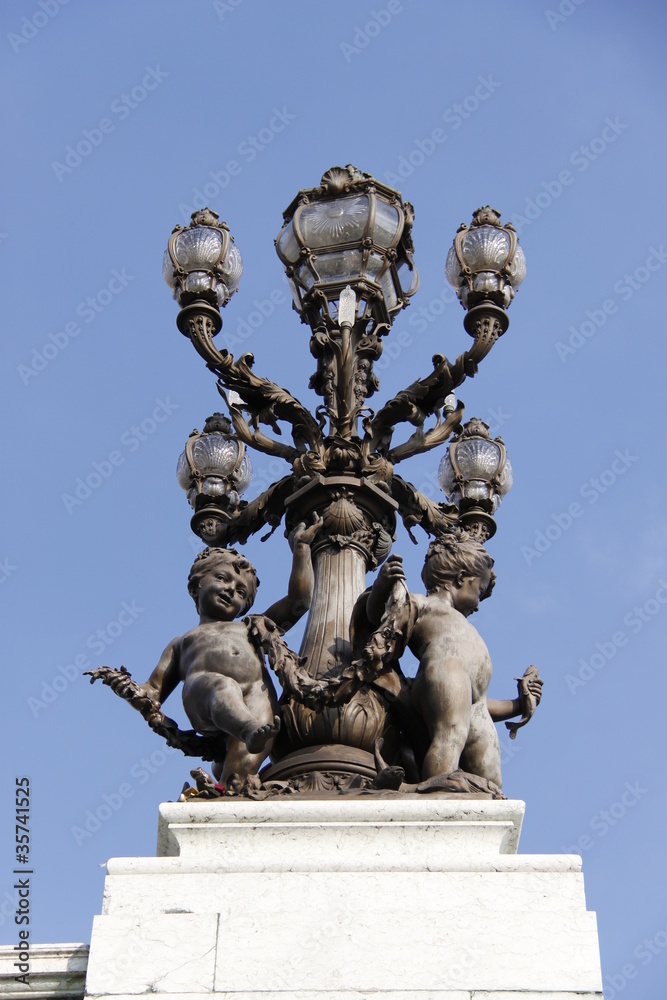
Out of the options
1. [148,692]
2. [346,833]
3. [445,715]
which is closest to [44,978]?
[346,833]

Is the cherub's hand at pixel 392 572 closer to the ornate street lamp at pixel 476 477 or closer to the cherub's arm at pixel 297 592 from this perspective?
the cherub's arm at pixel 297 592

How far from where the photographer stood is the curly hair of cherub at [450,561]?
37.4 feet

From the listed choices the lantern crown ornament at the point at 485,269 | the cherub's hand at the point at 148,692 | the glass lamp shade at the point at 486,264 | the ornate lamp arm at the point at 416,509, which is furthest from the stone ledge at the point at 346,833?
the glass lamp shade at the point at 486,264

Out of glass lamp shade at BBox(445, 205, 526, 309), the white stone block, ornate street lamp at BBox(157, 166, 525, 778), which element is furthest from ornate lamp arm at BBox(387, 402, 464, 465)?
the white stone block

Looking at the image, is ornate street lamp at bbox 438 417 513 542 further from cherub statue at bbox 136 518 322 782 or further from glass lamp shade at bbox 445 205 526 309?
cherub statue at bbox 136 518 322 782

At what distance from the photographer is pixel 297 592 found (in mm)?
11367

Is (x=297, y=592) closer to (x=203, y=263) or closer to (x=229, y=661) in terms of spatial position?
(x=229, y=661)

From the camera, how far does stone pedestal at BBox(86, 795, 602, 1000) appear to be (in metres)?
9.07

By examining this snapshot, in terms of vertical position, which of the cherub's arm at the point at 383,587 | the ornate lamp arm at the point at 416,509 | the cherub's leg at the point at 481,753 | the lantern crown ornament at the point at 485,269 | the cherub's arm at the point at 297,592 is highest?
the lantern crown ornament at the point at 485,269

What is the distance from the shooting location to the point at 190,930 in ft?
30.7

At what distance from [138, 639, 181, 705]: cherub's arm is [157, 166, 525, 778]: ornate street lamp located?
735 mm

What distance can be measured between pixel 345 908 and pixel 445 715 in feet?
4.93

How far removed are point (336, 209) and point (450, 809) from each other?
5.15m

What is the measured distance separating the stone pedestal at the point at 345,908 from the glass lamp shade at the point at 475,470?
3.26m
